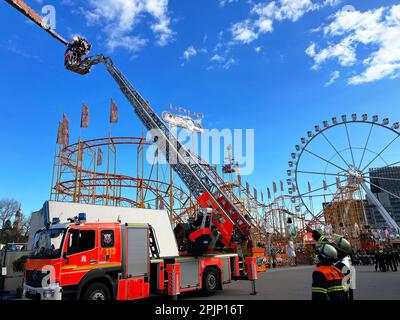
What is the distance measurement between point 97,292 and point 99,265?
0.68 m

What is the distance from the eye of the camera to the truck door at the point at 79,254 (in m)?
7.56

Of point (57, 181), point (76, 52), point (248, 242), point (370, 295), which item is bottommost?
point (370, 295)

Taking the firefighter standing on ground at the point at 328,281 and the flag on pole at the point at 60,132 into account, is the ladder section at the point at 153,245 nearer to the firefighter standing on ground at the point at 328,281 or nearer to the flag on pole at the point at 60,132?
the firefighter standing on ground at the point at 328,281

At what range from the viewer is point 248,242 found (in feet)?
40.8

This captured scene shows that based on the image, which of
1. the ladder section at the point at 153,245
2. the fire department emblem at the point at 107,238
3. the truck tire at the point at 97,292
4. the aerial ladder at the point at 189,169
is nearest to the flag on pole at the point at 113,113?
the aerial ladder at the point at 189,169

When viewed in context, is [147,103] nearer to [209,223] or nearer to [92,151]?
[209,223]

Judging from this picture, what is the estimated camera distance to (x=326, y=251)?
3393 mm

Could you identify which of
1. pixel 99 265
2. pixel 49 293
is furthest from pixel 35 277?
pixel 99 265

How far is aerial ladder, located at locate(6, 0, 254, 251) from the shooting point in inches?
480

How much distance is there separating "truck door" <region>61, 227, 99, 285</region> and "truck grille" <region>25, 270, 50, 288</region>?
0.48m

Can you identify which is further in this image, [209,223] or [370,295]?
[209,223]

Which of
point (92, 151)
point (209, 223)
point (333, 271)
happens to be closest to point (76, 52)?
point (92, 151)

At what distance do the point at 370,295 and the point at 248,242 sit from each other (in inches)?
180
